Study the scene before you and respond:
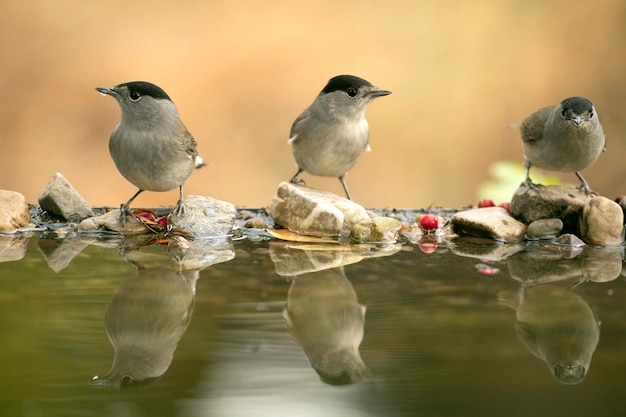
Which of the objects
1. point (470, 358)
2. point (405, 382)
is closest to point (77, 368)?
point (405, 382)

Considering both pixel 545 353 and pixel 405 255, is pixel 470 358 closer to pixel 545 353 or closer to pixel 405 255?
pixel 545 353

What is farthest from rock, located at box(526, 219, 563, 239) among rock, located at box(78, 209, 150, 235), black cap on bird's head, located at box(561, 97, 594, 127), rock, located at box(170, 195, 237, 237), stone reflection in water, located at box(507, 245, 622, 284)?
rock, located at box(78, 209, 150, 235)

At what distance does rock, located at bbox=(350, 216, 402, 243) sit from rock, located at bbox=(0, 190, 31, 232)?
6.73 feet

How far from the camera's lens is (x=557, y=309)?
3.07 m

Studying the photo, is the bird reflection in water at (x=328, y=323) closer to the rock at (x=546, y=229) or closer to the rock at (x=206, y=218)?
the rock at (x=206, y=218)

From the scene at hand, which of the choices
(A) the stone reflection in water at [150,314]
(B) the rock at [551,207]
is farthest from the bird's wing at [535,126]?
(A) the stone reflection in water at [150,314]

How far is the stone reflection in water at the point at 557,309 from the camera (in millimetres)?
2424

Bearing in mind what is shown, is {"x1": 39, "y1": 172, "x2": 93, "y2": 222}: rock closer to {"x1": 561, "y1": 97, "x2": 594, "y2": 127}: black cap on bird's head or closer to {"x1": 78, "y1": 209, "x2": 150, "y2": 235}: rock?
{"x1": 78, "y1": 209, "x2": 150, "y2": 235}: rock

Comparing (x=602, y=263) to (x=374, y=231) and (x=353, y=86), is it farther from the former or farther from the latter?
(x=353, y=86)

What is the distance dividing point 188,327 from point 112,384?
1.94 feet

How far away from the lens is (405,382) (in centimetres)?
213

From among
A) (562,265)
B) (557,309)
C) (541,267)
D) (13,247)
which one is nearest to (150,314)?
(557,309)

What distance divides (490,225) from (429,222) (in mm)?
398

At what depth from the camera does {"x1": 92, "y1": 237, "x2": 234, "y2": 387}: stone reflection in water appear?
2.26 m
